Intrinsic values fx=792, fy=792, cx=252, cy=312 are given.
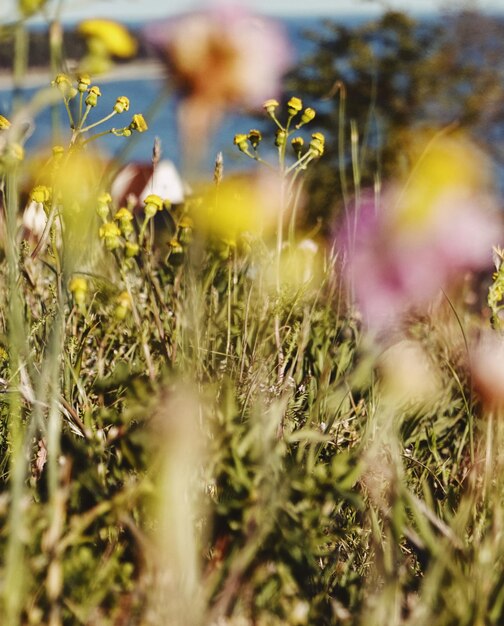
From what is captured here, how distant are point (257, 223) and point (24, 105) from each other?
1.63 feet

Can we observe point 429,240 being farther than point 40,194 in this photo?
No

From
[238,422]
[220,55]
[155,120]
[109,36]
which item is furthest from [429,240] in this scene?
[155,120]

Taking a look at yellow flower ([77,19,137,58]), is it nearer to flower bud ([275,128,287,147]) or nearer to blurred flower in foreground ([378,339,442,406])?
flower bud ([275,128,287,147])

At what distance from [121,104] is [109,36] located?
1.23 feet

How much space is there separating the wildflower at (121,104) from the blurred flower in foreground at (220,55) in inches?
16.0

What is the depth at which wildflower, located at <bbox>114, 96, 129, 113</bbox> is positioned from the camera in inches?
38.1

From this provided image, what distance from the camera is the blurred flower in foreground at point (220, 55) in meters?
0.50

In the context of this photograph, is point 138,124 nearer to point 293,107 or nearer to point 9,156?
point 293,107

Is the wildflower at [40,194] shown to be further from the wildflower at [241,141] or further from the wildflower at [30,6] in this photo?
the wildflower at [30,6]

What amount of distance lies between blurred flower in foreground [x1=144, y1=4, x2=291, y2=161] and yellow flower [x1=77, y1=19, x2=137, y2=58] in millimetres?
47

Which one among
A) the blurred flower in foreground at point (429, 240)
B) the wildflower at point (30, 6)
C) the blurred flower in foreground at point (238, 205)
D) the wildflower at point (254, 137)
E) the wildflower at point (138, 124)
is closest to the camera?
the blurred flower in foreground at point (429, 240)

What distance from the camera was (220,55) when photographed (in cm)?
54

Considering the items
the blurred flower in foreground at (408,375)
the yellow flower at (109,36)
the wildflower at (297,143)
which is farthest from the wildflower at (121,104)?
→ the blurred flower in foreground at (408,375)

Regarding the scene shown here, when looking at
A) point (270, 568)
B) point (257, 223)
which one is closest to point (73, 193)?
point (257, 223)
